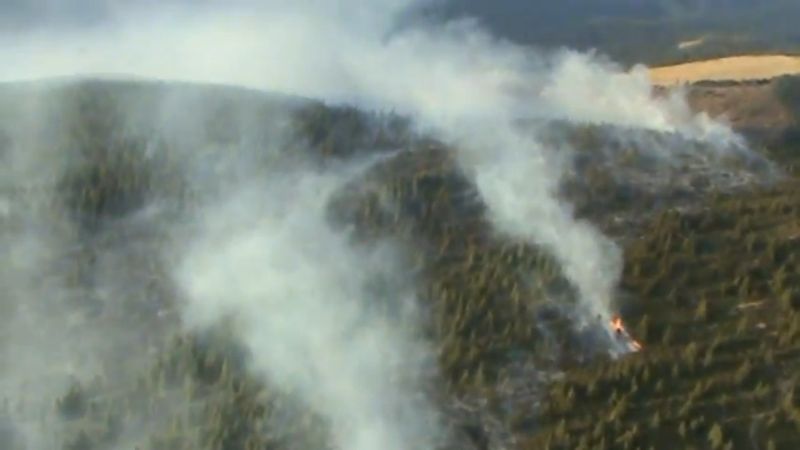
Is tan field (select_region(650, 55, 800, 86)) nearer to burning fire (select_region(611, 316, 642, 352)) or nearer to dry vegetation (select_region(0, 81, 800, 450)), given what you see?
dry vegetation (select_region(0, 81, 800, 450))

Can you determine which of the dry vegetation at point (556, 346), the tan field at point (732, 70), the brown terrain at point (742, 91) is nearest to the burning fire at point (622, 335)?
the dry vegetation at point (556, 346)

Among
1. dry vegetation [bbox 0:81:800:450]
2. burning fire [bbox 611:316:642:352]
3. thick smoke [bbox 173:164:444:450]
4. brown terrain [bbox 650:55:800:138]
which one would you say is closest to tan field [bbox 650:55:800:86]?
brown terrain [bbox 650:55:800:138]

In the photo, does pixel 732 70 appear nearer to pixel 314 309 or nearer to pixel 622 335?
pixel 622 335

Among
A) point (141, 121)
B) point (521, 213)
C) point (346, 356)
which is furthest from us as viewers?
point (141, 121)

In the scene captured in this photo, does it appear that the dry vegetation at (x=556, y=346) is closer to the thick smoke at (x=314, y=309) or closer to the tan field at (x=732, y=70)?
the thick smoke at (x=314, y=309)

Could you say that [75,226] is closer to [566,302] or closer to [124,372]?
[124,372]

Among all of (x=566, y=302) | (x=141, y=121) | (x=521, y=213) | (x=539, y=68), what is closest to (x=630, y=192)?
(x=521, y=213)
